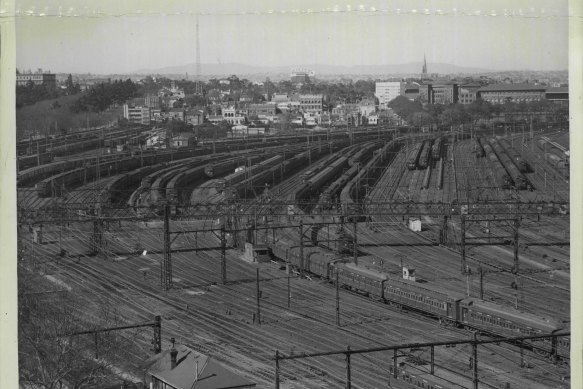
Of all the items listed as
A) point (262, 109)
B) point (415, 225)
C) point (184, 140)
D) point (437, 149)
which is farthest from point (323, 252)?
point (437, 149)

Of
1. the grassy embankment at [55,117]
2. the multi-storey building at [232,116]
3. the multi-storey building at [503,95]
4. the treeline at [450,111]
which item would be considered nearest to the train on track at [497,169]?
the treeline at [450,111]

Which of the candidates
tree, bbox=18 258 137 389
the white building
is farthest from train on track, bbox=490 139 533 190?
tree, bbox=18 258 137 389

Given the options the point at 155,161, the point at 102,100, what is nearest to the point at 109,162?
the point at 155,161

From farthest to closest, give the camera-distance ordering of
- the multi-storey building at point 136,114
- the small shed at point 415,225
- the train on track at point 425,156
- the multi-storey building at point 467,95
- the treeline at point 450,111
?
the train on track at point 425,156
the small shed at point 415,225
the treeline at point 450,111
the multi-storey building at point 136,114
the multi-storey building at point 467,95

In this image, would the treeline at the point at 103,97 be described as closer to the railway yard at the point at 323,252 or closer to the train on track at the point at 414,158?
the railway yard at the point at 323,252

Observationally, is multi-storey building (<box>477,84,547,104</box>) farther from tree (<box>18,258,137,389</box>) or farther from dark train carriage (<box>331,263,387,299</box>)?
tree (<box>18,258,137,389</box>)

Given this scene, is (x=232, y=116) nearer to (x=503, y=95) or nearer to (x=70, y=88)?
(x=503, y=95)

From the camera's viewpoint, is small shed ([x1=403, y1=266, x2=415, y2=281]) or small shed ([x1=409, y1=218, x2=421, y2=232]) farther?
small shed ([x1=409, y1=218, x2=421, y2=232])
